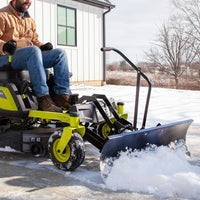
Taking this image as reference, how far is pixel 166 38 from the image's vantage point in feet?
77.0

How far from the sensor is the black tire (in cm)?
243

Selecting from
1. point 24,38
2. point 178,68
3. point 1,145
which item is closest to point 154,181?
→ point 1,145

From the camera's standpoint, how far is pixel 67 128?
2477 millimetres

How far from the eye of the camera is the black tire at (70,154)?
243 centimetres

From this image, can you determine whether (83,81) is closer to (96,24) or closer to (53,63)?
(96,24)

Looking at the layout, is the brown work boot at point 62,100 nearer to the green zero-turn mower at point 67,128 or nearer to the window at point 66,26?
the green zero-turn mower at point 67,128

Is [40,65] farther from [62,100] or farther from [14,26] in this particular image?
[14,26]

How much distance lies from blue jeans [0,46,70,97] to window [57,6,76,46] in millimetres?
6580

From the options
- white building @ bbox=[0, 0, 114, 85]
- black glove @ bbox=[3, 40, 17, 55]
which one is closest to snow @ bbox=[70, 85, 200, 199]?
black glove @ bbox=[3, 40, 17, 55]

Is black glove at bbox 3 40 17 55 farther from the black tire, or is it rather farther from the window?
the window

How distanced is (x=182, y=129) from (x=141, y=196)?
1.07 m

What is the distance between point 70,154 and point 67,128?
200 millimetres

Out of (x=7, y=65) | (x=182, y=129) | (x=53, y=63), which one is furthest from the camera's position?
(x=53, y=63)

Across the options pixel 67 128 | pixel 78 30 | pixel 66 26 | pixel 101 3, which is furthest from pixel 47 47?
pixel 101 3
